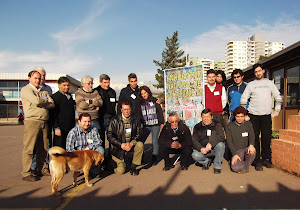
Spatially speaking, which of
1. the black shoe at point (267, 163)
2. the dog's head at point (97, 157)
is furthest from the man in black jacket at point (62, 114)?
the black shoe at point (267, 163)

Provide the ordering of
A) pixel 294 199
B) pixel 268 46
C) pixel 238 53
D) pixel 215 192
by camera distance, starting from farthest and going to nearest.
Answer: pixel 238 53 < pixel 268 46 < pixel 215 192 < pixel 294 199

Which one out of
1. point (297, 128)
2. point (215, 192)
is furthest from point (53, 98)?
point (297, 128)

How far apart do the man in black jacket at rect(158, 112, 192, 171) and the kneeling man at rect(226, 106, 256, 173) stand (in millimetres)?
933

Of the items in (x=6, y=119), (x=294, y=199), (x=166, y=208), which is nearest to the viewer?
(x=166, y=208)

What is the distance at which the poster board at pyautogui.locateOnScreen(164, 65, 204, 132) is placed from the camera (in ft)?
23.5

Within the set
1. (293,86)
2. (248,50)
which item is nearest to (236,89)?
(293,86)

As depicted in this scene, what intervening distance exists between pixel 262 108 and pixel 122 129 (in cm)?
305

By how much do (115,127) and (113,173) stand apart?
1.00 meters

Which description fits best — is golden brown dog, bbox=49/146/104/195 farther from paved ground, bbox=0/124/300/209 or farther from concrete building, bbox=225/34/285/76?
concrete building, bbox=225/34/285/76

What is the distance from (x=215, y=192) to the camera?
12.7ft

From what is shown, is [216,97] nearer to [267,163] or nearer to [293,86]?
[267,163]

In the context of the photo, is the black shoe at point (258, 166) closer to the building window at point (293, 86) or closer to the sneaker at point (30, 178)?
the sneaker at point (30, 178)

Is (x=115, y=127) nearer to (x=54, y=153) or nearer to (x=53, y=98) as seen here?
(x=53, y=98)

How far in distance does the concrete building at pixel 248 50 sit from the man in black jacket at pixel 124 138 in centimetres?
13296
